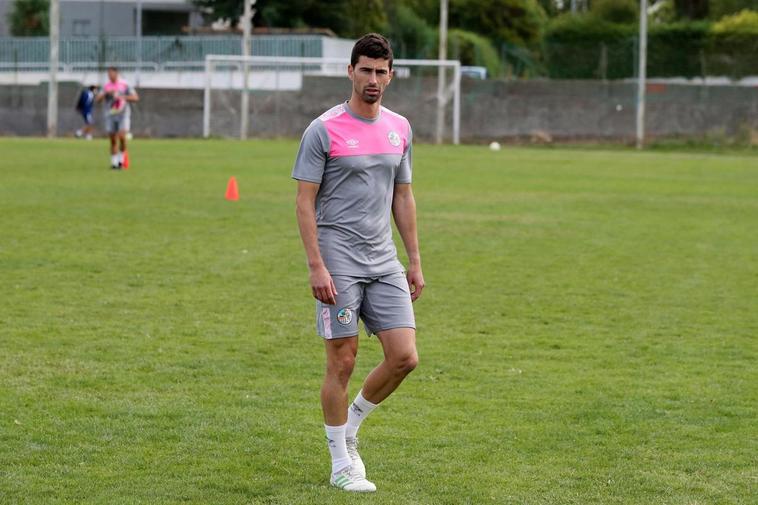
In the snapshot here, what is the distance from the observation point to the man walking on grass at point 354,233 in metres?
5.78

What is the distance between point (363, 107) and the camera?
230 inches

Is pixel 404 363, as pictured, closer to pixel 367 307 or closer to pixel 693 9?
pixel 367 307

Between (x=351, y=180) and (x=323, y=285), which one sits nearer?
(x=323, y=285)

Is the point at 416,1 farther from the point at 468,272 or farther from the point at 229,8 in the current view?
the point at 468,272

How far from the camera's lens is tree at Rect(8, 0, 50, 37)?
67062 mm

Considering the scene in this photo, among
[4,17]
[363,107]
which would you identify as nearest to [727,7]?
[4,17]

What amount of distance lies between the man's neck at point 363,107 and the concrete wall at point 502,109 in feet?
129

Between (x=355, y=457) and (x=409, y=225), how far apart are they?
1.08 meters

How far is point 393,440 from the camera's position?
6820mm

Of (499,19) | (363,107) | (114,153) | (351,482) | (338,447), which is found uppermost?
(499,19)

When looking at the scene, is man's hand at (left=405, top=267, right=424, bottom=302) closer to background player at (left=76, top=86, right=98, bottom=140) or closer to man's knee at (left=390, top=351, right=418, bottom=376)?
man's knee at (left=390, top=351, right=418, bottom=376)

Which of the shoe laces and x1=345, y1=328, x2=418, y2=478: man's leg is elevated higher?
x1=345, y1=328, x2=418, y2=478: man's leg

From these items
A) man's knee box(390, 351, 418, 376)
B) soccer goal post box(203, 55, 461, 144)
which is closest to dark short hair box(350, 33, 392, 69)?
man's knee box(390, 351, 418, 376)

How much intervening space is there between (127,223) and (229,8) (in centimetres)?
4968
